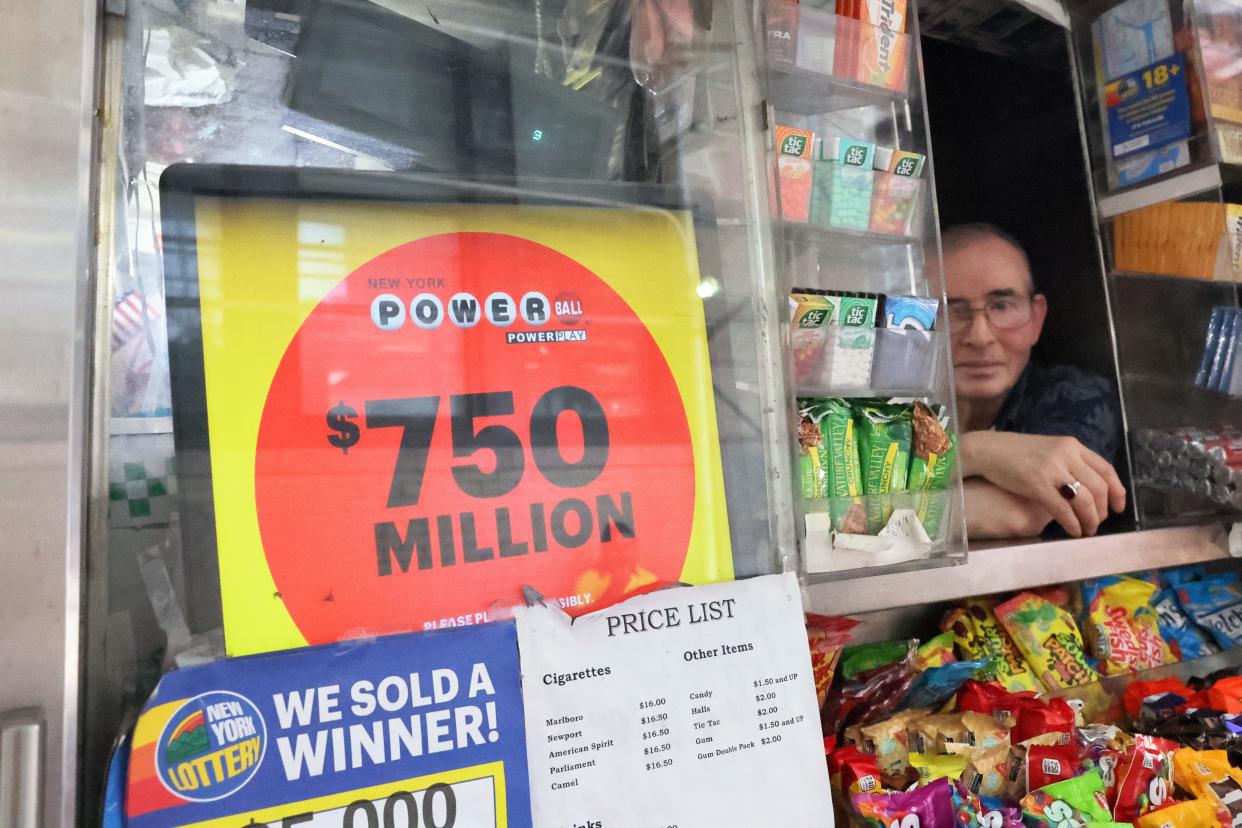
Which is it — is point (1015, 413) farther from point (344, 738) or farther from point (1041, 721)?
point (344, 738)

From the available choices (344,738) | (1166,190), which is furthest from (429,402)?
(1166,190)

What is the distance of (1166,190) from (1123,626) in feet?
3.36

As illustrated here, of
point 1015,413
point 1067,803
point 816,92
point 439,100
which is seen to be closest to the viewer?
point 439,100

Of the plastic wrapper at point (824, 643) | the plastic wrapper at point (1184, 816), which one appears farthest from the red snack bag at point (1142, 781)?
the plastic wrapper at point (824, 643)

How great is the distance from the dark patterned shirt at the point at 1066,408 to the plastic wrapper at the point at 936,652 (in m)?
0.60

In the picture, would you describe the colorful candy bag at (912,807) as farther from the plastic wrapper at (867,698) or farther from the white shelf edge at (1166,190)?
the white shelf edge at (1166,190)

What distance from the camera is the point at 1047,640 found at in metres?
1.60

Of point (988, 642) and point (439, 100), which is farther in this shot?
point (988, 642)

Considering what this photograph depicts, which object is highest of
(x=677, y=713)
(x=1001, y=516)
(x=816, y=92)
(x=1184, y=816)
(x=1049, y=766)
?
(x=816, y=92)

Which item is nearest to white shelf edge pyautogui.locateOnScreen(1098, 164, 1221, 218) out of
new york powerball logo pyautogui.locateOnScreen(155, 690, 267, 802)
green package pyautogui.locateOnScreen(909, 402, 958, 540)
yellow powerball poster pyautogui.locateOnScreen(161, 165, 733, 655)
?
green package pyautogui.locateOnScreen(909, 402, 958, 540)

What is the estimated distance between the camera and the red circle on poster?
0.73m

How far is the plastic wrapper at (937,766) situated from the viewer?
1.09 m

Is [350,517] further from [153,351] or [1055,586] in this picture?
[1055,586]

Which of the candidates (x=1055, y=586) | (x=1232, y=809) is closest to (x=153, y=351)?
(x=1232, y=809)
